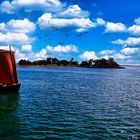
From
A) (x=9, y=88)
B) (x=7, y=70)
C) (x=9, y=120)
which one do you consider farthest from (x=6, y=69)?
(x=9, y=120)

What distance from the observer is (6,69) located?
62094 mm

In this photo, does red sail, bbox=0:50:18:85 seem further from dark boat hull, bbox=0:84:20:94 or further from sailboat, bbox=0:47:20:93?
dark boat hull, bbox=0:84:20:94

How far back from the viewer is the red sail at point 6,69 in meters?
61.5

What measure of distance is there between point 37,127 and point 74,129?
11.3ft

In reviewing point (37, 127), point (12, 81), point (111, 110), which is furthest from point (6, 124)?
point (12, 81)

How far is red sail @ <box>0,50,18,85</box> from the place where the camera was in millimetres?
61500

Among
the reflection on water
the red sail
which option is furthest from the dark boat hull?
the reflection on water

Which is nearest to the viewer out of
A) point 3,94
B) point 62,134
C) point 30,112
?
point 62,134

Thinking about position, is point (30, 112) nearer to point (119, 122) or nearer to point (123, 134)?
point (119, 122)

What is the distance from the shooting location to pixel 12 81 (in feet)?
205

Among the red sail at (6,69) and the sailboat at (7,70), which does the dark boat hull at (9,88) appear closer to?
the sailboat at (7,70)

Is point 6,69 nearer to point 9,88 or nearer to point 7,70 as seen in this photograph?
point 7,70

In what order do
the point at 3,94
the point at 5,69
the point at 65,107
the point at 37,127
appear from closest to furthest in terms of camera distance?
the point at 37,127
the point at 65,107
the point at 3,94
the point at 5,69

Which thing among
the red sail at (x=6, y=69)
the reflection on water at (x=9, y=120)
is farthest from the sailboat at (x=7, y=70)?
the reflection on water at (x=9, y=120)
